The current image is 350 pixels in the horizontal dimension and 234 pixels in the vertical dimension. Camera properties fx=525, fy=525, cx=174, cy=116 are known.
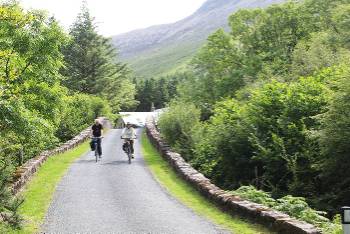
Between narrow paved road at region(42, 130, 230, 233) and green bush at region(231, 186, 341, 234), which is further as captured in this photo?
narrow paved road at region(42, 130, 230, 233)

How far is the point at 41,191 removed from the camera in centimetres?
1627

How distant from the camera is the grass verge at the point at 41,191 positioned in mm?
11703

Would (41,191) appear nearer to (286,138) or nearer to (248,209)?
(248,209)

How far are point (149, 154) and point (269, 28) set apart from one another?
2483 cm

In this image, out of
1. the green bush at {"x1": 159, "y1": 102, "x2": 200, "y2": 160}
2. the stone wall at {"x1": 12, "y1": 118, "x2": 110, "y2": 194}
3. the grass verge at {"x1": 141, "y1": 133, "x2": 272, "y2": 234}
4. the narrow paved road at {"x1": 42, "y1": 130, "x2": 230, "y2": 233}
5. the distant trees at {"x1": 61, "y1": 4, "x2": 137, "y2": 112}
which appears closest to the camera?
the grass verge at {"x1": 141, "y1": 133, "x2": 272, "y2": 234}

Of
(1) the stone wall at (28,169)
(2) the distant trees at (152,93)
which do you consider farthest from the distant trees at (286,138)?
(2) the distant trees at (152,93)

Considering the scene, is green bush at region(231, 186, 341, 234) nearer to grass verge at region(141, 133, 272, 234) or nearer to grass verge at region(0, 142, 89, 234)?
grass verge at region(141, 133, 272, 234)

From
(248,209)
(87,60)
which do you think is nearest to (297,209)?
(248,209)

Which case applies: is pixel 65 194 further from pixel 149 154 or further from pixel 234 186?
pixel 149 154

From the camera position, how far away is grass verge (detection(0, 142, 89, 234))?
1170 cm

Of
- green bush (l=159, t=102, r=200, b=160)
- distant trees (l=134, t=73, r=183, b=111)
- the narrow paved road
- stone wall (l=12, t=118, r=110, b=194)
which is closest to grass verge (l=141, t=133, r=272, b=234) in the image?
the narrow paved road

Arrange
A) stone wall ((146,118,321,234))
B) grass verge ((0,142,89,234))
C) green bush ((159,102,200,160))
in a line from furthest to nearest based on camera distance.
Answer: green bush ((159,102,200,160)) < grass verge ((0,142,89,234)) < stone wall ((146,118,321,234))

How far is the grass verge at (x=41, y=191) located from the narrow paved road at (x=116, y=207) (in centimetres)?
25

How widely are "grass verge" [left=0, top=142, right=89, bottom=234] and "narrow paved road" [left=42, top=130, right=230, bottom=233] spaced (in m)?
0.25
